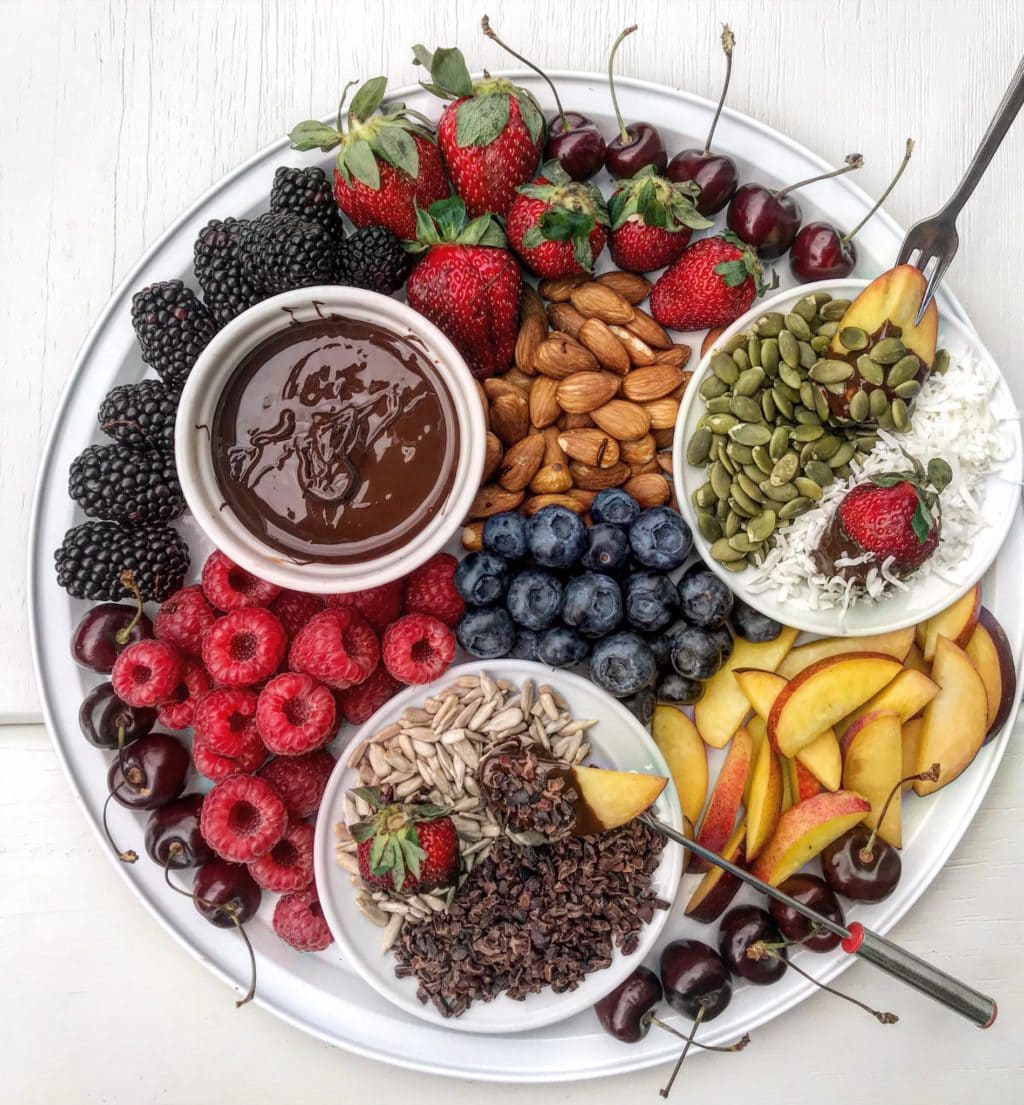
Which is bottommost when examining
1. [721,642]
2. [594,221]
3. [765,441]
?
[721,642]

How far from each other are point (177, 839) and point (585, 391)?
99 centimetres

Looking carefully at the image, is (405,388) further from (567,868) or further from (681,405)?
(567,868)

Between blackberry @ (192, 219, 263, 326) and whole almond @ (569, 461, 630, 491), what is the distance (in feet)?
1.91

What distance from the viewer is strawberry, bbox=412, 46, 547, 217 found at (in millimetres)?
1260

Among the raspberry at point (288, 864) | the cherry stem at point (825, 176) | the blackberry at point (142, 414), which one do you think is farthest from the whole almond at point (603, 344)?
the raspberry at point (288, 864)

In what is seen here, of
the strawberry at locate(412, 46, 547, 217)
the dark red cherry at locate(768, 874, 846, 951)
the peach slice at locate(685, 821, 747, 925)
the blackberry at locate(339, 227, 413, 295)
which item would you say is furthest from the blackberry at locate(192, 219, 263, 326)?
the dark red cherry at locate(768, 874, 846, 951)

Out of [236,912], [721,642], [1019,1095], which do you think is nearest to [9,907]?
[236,912]

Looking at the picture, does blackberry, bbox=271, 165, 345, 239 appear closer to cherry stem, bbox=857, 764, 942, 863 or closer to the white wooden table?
the white wooden table

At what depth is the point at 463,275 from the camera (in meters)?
1.30

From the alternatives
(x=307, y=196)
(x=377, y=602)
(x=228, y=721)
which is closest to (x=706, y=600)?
(x=377, y=602)

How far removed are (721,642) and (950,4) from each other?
1.22m

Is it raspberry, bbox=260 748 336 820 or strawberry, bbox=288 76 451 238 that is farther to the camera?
raspberry, bbox=260 748 336 820

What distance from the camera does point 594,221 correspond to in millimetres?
1301

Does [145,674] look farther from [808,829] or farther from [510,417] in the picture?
[808,829]
